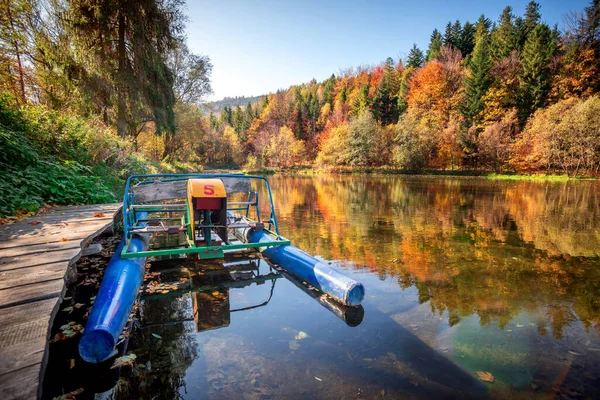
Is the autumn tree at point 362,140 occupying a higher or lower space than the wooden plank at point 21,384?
higher

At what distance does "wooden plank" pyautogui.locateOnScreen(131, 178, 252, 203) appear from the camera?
568 centimetres

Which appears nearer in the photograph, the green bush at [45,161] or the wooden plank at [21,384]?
the wooden plank at [21,384]

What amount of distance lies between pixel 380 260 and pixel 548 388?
3828mm

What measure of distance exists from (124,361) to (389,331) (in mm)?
2878

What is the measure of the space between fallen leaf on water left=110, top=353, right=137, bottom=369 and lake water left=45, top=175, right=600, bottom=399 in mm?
69

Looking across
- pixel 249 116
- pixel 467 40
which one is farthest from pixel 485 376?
pixel 249 116

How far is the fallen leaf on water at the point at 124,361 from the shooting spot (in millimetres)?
2969

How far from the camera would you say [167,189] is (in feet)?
19.3

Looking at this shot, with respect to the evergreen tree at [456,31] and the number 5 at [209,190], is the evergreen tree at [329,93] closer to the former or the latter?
the evergreen tree at [456,31]

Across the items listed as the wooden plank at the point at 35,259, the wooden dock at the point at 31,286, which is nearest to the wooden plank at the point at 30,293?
the wooden dock at the point at 31,286

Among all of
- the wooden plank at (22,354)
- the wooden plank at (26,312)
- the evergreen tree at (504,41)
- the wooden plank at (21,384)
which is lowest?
the wooden plank at (21,384)

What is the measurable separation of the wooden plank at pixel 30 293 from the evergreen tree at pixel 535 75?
53.8 metres

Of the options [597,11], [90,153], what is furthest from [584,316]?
[597,11]

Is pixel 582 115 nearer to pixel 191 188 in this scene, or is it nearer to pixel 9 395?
pixel 191 188
